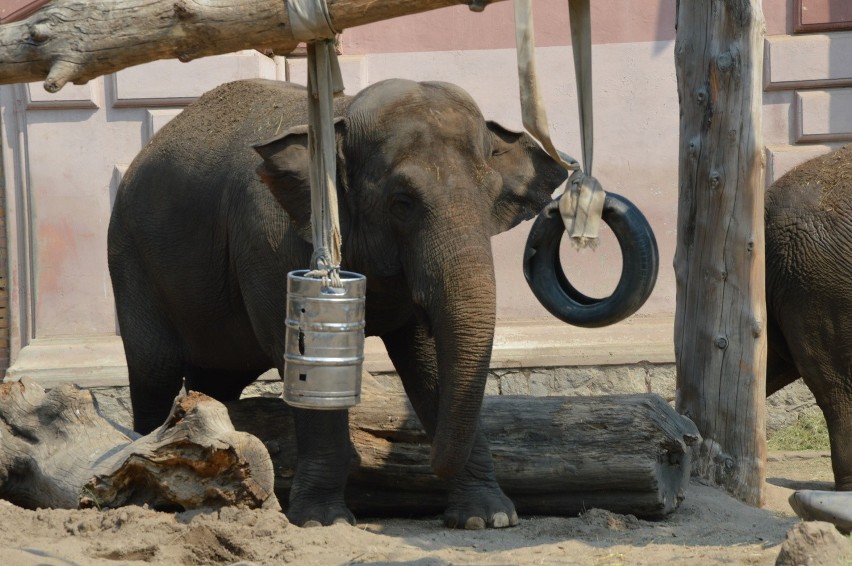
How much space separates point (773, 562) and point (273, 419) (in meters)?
2.43

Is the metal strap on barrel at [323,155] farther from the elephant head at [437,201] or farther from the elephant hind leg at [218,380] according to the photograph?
the elephant hind leg at [218,380]

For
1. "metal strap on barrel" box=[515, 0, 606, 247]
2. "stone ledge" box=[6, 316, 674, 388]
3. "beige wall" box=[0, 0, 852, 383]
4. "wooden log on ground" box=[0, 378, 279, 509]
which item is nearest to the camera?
"metal strap on barrel" box=[515, 0, 606, 247]

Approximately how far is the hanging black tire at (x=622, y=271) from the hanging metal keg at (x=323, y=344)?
4.87 ft

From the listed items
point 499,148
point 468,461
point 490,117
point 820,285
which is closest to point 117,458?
A: point 468,461

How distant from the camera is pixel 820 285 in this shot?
720cm

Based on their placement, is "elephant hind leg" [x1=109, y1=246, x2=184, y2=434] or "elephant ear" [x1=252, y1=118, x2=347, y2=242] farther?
"elephant hind leg" [x1=109, y1=246, x2=184, y2=434]

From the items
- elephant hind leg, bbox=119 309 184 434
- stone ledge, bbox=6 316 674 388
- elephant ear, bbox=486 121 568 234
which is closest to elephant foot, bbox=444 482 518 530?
elephant ear, bbox=486 121 568 234

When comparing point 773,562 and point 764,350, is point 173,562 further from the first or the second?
point 764,350

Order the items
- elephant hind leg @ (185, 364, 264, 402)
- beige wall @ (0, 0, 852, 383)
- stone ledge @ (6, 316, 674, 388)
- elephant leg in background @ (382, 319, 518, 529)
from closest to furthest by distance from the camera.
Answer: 1. elephant leg in background @ (382, 319, 518, 529)
2. elephant hind leg @ (185, 364, 264, 402)
3. stone ledge @ (6, 316, 674, 388)
4. beige wall @ (0, 0, 852, 383)

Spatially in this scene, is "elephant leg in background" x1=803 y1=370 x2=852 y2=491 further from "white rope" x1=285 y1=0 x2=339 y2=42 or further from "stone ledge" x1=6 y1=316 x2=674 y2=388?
"white rope" x1=285 y1=0 x2=339 y2=42

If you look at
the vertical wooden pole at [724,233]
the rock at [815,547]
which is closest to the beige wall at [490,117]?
the vertical wooden pole at [724,233]

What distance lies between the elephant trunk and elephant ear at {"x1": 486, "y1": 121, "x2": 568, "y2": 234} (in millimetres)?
646

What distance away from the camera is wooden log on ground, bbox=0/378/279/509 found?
16.6ft

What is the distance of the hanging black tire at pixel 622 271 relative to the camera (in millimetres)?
5332
